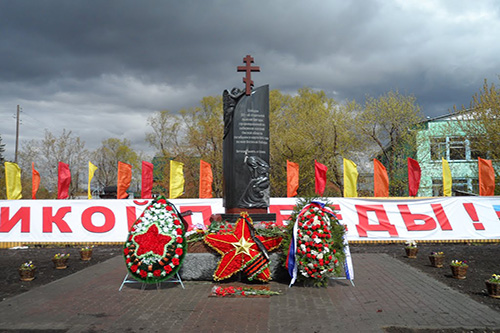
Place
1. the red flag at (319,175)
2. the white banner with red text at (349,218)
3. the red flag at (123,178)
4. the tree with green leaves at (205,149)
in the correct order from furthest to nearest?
the tree with green leaves at (205,149), the red flag at (123,178), the red flag at (319,175), the white banner with red text at (349,218)

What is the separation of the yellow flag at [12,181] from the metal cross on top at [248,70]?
1131cm

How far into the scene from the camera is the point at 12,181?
1524 cm

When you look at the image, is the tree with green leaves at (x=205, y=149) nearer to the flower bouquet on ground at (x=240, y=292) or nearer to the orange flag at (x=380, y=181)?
the orange flag at (x=380, y=181)

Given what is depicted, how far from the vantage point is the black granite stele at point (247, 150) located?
9109 millimetres

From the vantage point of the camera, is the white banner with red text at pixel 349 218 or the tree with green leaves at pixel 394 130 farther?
the tree with green leaves at pixel 394 130

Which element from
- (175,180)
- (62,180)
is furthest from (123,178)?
(62,180)

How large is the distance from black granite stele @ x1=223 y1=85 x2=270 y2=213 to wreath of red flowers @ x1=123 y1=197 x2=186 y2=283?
224 centimetres

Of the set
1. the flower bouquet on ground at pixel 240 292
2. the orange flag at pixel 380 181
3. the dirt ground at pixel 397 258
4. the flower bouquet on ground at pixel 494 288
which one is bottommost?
the dirt ground at pixel 397 258

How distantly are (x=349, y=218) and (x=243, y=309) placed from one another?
9330 mm

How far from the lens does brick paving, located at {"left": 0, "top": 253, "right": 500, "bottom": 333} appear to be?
508 centimetres

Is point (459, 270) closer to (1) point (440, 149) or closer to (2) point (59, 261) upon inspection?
(2) point (59, 261)

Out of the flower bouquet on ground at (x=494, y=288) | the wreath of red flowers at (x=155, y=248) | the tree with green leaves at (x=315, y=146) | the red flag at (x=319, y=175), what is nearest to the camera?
the flower bouquet on ground at (x=494, y=288)

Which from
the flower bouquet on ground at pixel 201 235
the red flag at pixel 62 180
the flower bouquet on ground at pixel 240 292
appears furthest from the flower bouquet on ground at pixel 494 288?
the red flag at pixel 62 180

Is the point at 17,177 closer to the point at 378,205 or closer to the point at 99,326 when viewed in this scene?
the point at 99,326
